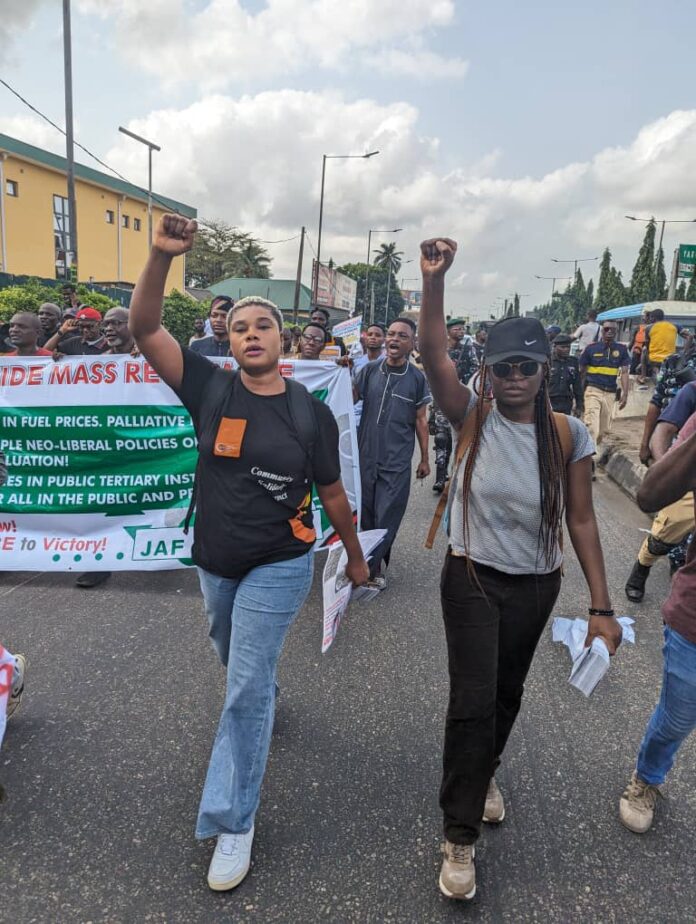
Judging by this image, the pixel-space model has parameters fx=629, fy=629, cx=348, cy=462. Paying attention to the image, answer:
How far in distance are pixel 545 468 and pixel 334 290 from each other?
6011 centimetres

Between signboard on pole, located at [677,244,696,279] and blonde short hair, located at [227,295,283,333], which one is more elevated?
signboard on pole, located at [677,244,696,279]

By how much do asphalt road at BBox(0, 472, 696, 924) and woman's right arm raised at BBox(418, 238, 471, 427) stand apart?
1.56m

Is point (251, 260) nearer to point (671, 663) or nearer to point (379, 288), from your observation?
point (379, 288)

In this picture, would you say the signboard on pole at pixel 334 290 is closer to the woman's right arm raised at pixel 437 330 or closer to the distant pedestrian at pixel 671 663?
Result: the woman's right arm raised at pixel 437 330

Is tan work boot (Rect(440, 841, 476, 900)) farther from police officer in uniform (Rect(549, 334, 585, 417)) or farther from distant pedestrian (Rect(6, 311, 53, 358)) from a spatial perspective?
police officer in uniform (Rect(549, 334, 585, 417))

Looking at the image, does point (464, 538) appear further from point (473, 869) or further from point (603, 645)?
point (473, 869)

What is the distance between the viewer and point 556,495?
208cm

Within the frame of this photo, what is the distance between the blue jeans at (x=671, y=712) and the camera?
2.15m

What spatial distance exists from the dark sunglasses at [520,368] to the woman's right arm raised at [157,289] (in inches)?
43.4

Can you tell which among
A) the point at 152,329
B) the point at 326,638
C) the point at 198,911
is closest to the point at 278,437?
the point at 152,329

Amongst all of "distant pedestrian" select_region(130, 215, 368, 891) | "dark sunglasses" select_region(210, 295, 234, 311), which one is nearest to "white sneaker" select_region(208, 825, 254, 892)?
"distant pedestrian" select_region(130, 215, 368, 891)

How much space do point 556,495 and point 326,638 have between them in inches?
44.2

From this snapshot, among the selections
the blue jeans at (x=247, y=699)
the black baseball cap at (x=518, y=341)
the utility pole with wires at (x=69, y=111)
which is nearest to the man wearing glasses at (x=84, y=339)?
the blue jeans at (x=247, y=699)

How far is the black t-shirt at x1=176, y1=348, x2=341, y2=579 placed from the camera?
7.16ft
